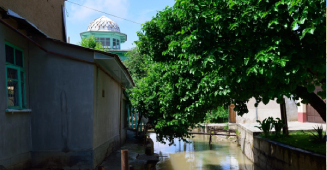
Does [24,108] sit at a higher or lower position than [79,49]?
lower

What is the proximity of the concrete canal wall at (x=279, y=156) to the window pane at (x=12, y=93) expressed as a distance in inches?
305

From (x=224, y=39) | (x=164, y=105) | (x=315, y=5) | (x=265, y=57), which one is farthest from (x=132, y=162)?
(x=315, y=5)

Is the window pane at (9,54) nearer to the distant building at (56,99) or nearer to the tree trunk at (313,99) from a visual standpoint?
the distant building at (56,99)

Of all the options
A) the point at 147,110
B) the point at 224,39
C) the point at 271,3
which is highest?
the point at 271,3

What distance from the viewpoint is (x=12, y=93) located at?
7.48 metres

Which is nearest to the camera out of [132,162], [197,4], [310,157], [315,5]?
[315,5]

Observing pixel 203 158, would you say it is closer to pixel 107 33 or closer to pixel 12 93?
pixel 12 93

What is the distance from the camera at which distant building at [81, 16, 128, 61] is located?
32700 millimetres

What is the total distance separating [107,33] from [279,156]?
25044mm

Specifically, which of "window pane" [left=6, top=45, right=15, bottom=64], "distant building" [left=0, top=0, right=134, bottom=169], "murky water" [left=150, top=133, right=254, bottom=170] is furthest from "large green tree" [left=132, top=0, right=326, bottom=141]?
"murky water" [left=150, top=133, right=254, bottom=170]

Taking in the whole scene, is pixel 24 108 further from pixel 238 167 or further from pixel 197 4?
pixel 238 167

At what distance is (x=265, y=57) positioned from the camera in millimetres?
5324

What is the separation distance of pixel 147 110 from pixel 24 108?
29.9 ft

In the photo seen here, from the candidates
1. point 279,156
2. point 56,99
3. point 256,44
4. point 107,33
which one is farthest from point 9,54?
point 107,33
